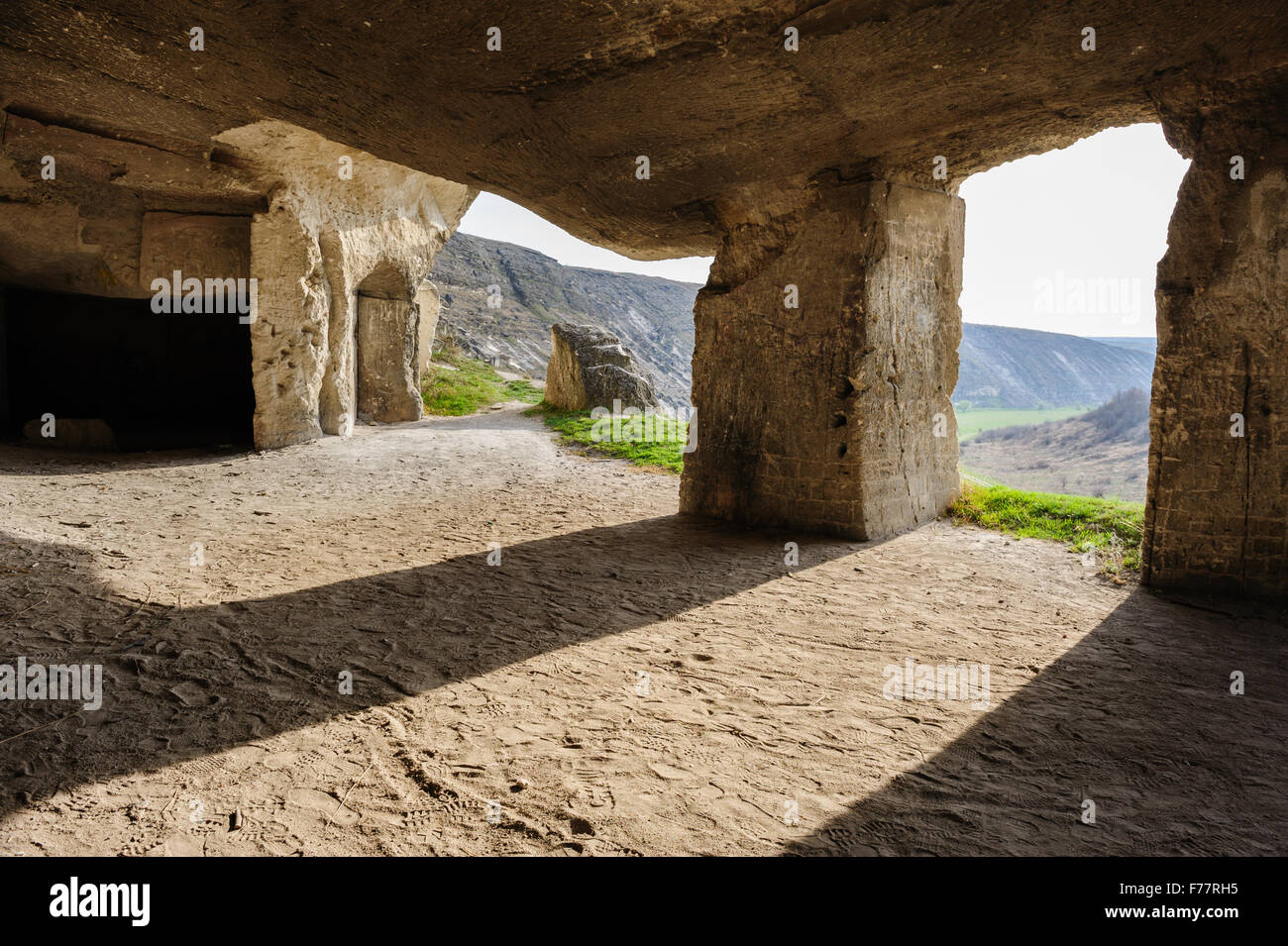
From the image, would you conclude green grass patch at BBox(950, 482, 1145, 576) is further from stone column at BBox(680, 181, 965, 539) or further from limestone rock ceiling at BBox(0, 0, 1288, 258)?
limestone rock ceiling at BBox(0, 0, 1288, 258)

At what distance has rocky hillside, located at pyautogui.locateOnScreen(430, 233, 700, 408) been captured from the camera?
2412cm

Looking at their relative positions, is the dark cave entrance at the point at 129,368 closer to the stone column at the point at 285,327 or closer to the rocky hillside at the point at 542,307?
the stone column at the point at 285,327

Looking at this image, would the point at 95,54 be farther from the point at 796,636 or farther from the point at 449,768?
the point at 796,636

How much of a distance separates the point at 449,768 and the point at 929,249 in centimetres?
511

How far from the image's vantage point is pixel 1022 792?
7.57ft

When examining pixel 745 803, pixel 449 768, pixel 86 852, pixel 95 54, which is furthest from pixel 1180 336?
pixel 95 54

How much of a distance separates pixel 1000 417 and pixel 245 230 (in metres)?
32.8

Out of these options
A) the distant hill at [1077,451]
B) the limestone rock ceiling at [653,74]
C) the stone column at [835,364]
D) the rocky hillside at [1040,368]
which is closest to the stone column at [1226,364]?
the limestone rock ceiling at [653,74]

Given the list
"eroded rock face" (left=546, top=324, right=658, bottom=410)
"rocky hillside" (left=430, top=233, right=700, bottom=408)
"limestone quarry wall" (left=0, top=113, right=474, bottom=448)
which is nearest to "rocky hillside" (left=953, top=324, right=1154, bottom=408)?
"rocky hillside" (left=430, top=233, right=700, bottom=408)

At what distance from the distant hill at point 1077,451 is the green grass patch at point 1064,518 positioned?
1138 centimetres

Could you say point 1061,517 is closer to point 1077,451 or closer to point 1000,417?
point 1077,451

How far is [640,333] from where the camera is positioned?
35.8 meters

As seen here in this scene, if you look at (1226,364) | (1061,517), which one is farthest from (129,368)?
(1226,364)

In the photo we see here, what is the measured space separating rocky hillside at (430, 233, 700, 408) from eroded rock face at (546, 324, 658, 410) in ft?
22.0
